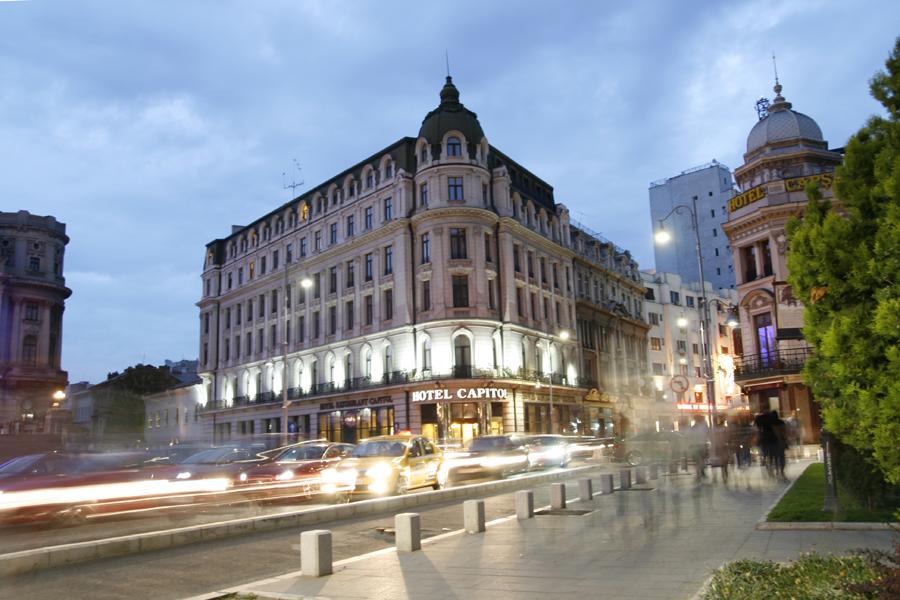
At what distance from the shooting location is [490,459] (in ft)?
93.1

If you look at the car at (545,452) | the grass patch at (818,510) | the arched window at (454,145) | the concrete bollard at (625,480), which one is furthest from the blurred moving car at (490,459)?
the arched window at (454,145)

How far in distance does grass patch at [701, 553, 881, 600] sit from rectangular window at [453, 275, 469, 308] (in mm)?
41184

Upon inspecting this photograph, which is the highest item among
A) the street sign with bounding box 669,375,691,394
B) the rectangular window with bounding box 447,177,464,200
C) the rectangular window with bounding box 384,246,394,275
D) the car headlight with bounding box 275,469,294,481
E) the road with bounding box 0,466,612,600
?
the rectangular window with bounding box 447,177,464,200

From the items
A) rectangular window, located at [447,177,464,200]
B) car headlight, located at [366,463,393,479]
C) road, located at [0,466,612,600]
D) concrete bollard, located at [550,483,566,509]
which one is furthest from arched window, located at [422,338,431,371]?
road, located at [0,466,612,600]

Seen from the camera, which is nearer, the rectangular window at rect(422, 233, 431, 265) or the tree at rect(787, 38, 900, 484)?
the tree at rect(787, 38, 900, 484)

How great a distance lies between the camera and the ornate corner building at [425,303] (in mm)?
47906

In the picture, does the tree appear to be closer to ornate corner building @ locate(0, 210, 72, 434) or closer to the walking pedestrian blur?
the walking pedestrian blur

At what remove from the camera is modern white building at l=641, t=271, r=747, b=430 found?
255 ft

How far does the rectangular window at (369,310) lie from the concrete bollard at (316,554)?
42.8m

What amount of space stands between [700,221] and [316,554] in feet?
286

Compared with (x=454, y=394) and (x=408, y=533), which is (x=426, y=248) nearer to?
(x=454, y=394)

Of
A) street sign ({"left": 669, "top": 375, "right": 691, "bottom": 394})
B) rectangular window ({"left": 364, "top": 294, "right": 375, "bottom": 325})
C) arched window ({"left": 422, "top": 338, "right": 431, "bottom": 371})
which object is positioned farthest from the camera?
rectangular window ({"left": 364, "top": 294, "right": 375, "bottom": 325})

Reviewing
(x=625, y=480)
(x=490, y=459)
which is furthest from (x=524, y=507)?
(x=490, y=459)

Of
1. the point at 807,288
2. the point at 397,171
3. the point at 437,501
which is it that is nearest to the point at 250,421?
the point at 397,171
